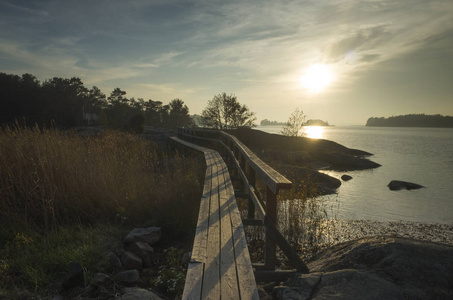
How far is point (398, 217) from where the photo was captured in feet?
35.3

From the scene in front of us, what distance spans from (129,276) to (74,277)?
1.98 feet

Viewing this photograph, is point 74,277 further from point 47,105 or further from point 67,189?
point 47,105

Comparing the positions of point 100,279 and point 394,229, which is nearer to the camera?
point 100,279

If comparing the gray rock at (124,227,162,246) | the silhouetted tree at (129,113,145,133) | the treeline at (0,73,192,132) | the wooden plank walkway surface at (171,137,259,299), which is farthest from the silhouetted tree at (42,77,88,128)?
the wooden plank walkway surface at (171,137,259,299)

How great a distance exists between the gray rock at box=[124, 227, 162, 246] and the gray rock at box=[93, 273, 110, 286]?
98 cm

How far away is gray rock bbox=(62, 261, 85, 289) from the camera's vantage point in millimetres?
3170

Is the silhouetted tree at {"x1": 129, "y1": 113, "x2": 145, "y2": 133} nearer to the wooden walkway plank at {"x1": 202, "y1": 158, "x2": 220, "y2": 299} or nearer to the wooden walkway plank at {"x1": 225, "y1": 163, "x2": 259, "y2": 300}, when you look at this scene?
the wooden walkway plank at {"x1": 202, "y1": 158, "x2": 220, "y2": 299}

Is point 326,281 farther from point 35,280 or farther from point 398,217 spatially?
point 398,217

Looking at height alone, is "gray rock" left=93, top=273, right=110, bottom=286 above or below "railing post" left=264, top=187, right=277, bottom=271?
below

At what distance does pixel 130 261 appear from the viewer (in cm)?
379

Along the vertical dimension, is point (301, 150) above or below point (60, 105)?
below

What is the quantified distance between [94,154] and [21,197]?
5.20 feet

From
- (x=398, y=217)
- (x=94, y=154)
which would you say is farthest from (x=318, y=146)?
(x=94, y=154)

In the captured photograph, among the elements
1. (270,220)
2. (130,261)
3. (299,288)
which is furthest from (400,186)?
(130,261)
